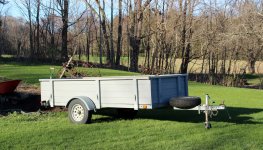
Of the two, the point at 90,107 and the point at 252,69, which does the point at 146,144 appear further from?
the point at 252,69

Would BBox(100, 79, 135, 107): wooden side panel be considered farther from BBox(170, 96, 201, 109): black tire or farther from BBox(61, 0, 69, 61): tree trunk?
BBox(61, 0, 69, 61): tree trunk

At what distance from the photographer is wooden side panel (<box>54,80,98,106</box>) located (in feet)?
33.6

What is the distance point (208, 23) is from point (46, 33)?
22100mm

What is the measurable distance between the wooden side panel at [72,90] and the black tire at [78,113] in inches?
10.1

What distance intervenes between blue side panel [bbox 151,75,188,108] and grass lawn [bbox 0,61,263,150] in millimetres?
616

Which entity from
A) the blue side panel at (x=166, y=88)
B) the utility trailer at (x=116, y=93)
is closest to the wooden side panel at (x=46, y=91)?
the utility trailer at (x=116, y=93)

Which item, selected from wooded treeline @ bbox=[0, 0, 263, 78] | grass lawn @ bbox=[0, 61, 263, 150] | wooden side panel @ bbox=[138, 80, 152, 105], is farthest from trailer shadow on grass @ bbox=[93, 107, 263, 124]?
wooded treeline @ bbox=[0, 0, 263, 78]

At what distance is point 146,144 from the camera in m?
7.78

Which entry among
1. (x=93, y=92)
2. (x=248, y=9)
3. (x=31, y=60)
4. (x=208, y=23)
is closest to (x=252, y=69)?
(x=208, y=23)

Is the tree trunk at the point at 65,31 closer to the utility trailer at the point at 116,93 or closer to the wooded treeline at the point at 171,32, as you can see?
the wooded treeline at the point at 171,32

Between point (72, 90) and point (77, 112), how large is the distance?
643 mm

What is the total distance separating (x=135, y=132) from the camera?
352 inches

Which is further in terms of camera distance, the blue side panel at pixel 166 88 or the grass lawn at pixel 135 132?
the blue side panel at pixel 166 88

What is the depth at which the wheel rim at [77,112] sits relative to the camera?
10.2 metres
